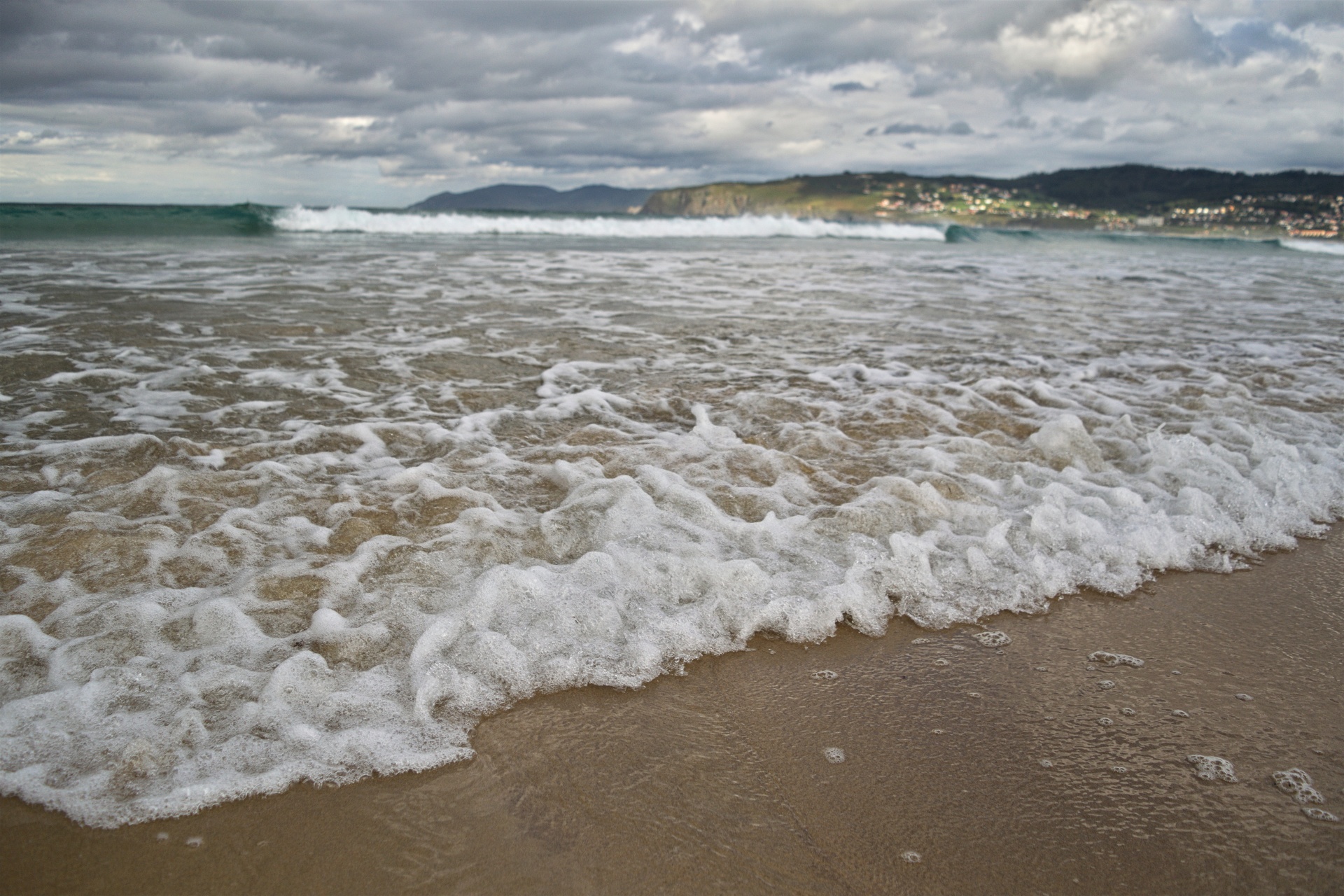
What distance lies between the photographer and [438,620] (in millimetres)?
2250

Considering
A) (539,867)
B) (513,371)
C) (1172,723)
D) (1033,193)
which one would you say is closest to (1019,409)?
(1172,723)

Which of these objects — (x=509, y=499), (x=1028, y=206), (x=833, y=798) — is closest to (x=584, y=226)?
(x=509, y=499)

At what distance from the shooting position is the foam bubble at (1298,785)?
172 centimetres

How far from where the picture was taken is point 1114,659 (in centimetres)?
227

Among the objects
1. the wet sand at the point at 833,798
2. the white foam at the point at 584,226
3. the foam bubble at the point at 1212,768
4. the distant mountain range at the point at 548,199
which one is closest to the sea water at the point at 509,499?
the wet sand at the point at 833,798

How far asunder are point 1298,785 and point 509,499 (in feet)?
8.86

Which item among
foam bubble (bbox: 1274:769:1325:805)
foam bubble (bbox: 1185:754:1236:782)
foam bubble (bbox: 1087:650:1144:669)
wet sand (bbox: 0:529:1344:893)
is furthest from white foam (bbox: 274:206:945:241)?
foam bubble (bbox: 1274:769:1325:805)

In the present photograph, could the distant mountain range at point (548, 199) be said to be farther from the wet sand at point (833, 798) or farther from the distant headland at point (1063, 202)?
the wet sand at point (833, 798)

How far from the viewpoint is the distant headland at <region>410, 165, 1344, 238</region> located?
181 feet

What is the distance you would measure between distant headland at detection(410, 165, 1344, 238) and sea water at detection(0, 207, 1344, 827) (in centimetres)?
3897

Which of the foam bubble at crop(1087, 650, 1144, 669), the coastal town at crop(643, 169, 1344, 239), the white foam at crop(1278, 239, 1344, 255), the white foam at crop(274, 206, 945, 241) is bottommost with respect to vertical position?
the foam bubble at crop(1087, 650, 1144, 669)

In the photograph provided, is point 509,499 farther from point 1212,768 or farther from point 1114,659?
point 1212,768

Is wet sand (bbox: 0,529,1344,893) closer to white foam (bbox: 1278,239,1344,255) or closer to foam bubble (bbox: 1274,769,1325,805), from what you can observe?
foam bubble (bbox: 1274,769,1325,805)

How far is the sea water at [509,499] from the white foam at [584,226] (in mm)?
19686
